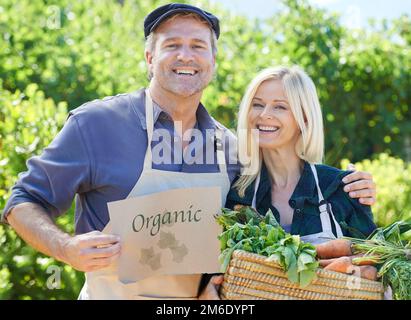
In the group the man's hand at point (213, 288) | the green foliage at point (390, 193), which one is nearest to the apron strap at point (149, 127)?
the man's hand at point (213, 288)

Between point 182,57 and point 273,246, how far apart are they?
964 mm

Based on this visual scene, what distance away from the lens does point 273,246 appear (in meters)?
2.70

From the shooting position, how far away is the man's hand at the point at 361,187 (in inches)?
123

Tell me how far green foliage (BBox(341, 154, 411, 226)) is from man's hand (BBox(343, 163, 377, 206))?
2378 mm

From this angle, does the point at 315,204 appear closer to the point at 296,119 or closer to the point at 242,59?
the point at 296,119

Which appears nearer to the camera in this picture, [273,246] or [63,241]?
[273,246]

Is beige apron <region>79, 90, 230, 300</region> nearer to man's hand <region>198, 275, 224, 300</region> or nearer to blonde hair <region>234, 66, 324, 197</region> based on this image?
man's hand <region>198, 275, 224, 300</region>

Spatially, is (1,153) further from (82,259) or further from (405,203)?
(405,203)

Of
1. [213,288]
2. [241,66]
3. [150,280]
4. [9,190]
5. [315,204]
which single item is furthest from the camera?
[241,66]

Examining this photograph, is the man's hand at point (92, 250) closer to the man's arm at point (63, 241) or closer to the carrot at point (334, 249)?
the man's arm at point (63, 241)

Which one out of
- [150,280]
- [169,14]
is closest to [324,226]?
[150,280]

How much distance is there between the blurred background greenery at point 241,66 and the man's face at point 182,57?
1601mm

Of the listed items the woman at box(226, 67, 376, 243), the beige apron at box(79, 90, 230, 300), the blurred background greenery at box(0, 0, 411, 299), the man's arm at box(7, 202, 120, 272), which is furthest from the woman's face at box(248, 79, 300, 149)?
the blurred background greenery at box(0, 0, 411, 299)
